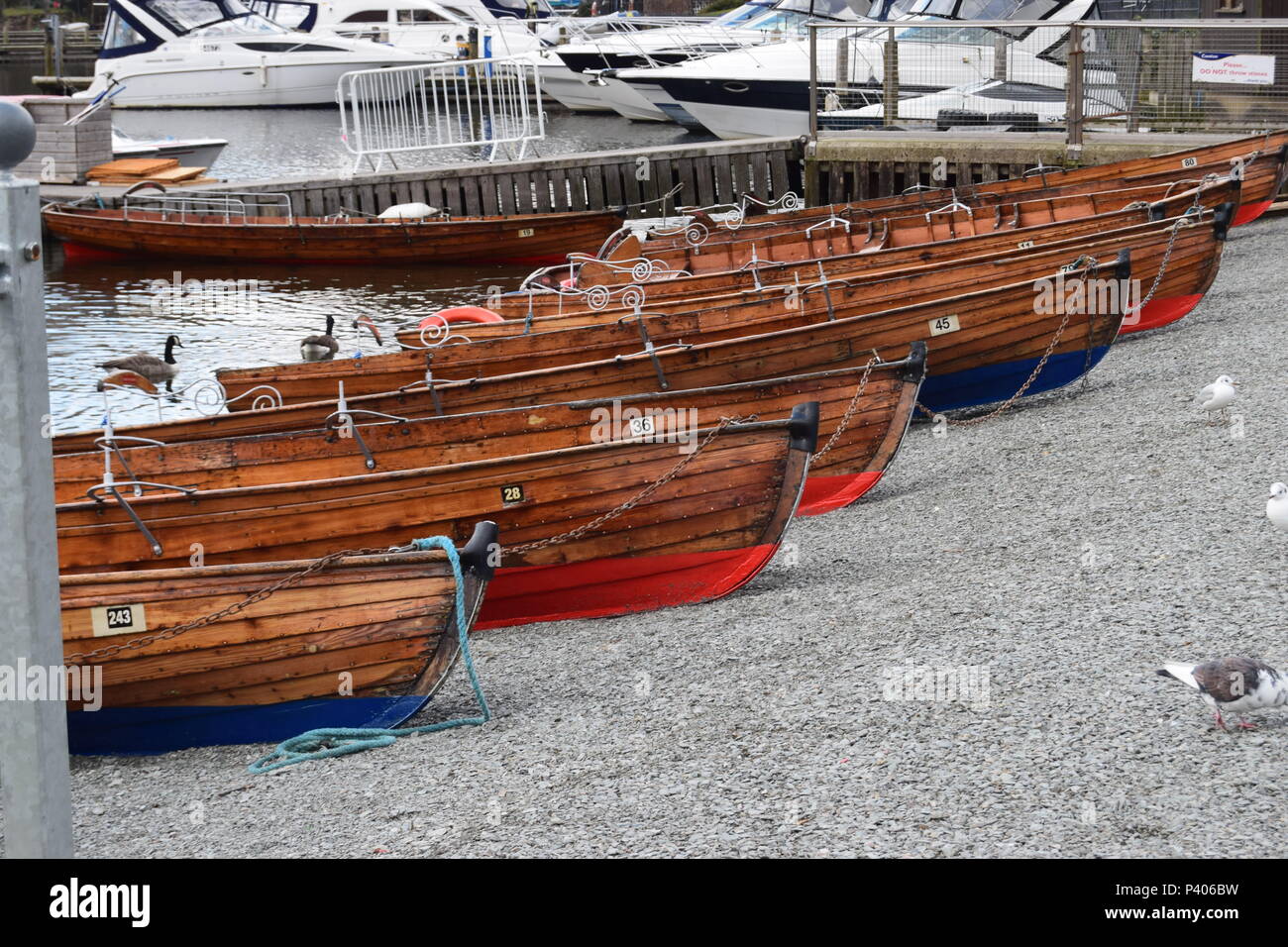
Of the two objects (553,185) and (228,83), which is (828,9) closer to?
(553,185)

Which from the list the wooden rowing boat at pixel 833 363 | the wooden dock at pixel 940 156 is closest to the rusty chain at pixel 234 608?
the wooden rowing boat at pixel 833 363

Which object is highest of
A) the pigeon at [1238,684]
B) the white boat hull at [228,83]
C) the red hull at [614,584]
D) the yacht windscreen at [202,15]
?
the yacht windscreen at [202,15]

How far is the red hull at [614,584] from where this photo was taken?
8.11 meters

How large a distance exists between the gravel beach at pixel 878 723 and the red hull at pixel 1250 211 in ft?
30.6

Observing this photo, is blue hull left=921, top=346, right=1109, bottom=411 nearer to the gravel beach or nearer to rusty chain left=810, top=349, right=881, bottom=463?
rusty chain left=810, top=349, right=881, bottom=463

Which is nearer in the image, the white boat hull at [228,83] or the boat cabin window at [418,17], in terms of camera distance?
the white boat hull at [228,83]

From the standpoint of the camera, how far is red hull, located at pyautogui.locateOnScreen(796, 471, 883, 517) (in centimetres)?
985

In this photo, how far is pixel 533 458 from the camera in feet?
26.0

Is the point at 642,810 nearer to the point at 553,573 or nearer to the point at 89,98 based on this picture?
the point at 553,573

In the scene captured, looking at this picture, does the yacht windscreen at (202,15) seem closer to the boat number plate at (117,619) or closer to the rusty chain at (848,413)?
the rusty chain at (848,413)

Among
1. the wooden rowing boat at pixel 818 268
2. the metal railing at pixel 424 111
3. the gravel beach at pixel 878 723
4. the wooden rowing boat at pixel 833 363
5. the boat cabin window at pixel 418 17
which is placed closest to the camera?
A: the gravel beach at pixel 878 723

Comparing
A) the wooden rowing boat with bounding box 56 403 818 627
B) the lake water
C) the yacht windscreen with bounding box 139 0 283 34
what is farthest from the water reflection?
the yacht windscreen with bounding box 139 0 283 34

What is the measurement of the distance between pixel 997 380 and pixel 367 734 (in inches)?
289
